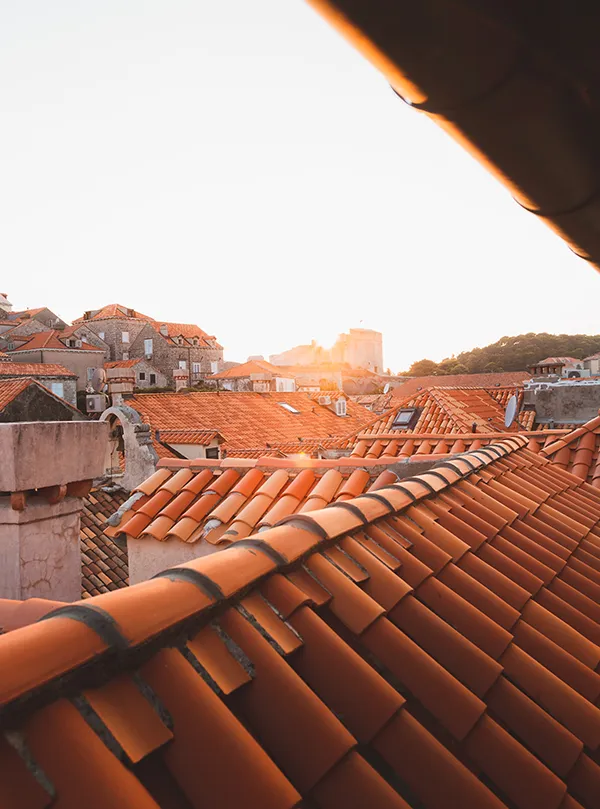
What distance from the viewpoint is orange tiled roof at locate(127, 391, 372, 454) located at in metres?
20.0

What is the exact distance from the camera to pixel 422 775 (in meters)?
1.41

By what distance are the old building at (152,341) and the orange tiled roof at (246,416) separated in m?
27.2

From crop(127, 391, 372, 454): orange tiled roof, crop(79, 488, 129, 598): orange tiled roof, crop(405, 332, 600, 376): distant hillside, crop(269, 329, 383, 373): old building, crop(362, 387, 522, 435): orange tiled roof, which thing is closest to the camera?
crop(79, 488, 129, 598): orange tiled roof

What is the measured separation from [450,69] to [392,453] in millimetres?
8172

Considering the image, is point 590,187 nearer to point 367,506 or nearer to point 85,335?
point 367,506

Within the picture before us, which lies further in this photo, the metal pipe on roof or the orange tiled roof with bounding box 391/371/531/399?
the orange tiled roof with bounding box 391/371/531/399

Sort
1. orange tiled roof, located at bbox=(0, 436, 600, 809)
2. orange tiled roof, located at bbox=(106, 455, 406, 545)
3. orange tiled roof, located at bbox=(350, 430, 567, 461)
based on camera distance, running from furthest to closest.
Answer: orange tiled roof, located at bbox=(350, 430, 567, 461), orange tiled roof, located at bbox=(106, 455, 406, 545), orange tiled roof, located at bbox=(0, 436, 600, 809)

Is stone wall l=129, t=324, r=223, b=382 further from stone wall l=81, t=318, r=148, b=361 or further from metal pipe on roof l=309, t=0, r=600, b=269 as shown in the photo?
metal pipe on roof l=309, t=0, r=600, b=269

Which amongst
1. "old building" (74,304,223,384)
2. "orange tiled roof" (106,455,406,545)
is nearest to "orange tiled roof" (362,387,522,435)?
"orange tiled roof" (106,455,406,545)

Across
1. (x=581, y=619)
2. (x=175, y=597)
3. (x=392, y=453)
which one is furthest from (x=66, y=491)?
(x=392, y=453)

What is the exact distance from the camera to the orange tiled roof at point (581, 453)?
6.70 meters

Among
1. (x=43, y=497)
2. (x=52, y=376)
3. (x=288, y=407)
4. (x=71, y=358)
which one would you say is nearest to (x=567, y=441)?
(x=43, y=497)

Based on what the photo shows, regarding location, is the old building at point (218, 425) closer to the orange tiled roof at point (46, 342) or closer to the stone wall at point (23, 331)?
the orange tiled roof at point (46, 342)

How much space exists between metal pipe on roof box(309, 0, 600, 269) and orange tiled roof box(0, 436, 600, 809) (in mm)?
1172
